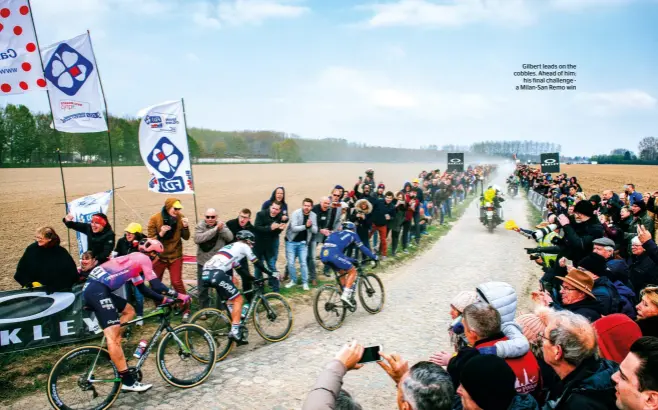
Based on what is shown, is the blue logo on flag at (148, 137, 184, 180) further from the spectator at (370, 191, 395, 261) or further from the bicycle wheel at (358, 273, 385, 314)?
the spectator at (370, 191, 395, 261)

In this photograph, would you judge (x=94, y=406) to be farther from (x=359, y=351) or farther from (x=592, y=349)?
(x=592, y=349)

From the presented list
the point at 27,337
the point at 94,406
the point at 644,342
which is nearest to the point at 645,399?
the point at 644,342

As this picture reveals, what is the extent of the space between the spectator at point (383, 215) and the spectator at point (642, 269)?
636 centimetres

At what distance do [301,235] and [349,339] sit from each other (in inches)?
121

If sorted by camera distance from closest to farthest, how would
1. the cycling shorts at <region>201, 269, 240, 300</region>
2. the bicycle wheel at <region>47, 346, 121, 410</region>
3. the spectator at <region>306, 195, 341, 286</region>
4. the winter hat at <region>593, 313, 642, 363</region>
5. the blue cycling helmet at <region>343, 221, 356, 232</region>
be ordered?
the winter hat at <region>593, 313, 642, 363</region>
the bicycle wheel at <region>47, 346, 121, 410</region>
the cycling shorts at <region>201, 269, 240, 300</region>
the blue cycling helmet at <region>343, 221, 356, 232</region>
the spectator at <region>306, 195, 341, 286</region>

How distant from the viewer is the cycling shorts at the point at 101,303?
16.8 ft

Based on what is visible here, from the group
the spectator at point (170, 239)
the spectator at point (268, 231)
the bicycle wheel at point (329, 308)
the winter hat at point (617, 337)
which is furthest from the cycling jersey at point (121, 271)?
the winter hat at point (617, 337)

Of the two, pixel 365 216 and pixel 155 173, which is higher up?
pixel 155 173

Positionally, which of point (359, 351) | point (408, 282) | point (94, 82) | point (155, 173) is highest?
point (94, 82)

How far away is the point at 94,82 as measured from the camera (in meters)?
8.44

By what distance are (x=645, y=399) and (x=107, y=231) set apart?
7353 millimetres

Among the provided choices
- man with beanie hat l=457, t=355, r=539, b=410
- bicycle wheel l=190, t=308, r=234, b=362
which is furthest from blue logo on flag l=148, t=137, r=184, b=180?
man with beanie hat l=457, t=355, r=539, b=410

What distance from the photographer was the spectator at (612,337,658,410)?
224 centimetres

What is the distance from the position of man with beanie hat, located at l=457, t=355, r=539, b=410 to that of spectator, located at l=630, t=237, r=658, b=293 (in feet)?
18.0
